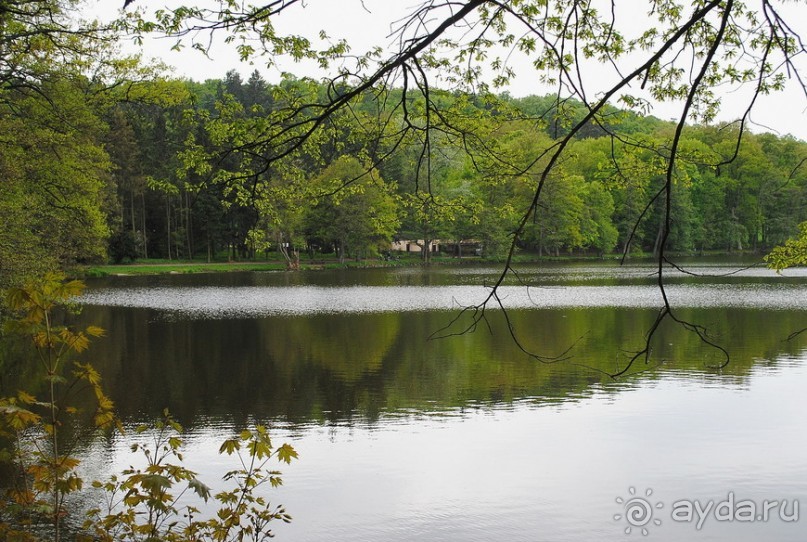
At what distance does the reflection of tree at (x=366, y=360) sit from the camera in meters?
13.7

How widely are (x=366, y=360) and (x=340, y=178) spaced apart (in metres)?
17.0

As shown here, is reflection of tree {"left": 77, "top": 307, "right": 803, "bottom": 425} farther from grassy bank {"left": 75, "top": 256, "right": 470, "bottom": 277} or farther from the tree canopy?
grassy bank {"left": 75, "top": 256, "right": 470, "bottom": 277}

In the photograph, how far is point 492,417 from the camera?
12.4 meters

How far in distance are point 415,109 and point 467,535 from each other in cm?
480

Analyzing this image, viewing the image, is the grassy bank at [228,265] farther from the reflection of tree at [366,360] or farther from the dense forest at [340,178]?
the reflection of tree at [366,360]

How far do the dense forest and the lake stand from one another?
1.57m

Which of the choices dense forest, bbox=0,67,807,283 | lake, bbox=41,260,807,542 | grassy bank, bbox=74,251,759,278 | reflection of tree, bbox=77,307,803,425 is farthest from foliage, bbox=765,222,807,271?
grassy bank, bbox=74,251,759,278

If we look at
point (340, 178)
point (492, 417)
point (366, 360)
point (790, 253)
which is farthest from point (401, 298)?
point (790, 253)

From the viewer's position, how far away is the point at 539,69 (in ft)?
19.6

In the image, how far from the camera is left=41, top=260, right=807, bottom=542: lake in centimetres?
851

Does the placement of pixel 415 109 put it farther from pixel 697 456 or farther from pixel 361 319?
pixel 361 319

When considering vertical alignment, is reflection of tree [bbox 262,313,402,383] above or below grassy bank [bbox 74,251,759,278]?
below

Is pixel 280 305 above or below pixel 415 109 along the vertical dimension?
below

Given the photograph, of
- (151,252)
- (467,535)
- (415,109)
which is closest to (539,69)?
(415,109)
